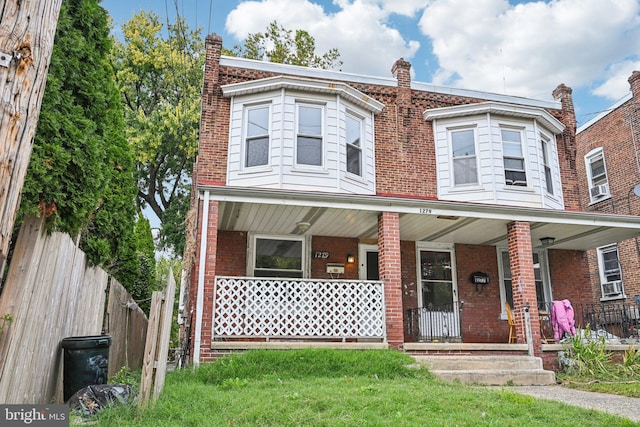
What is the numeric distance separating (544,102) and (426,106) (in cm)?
371

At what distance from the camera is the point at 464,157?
12172 millimetres

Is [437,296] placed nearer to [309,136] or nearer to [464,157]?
[464,157]

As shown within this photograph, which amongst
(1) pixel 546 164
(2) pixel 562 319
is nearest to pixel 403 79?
(1) pixel 546 164

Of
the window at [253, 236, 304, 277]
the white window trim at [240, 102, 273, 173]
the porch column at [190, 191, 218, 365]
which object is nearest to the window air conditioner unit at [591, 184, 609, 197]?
the window at [253, 236, 304, 277]

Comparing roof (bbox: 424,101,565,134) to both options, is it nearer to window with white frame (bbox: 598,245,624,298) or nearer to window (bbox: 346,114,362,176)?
window (bbox: 346,114,362,176)

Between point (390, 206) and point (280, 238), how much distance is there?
3.24 m

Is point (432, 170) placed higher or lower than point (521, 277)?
higher

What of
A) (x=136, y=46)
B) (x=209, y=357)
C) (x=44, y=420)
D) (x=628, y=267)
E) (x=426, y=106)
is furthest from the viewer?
(x=136, y=46)

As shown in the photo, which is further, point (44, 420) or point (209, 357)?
point (209, 357)

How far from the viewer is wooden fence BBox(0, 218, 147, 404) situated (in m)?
3.58

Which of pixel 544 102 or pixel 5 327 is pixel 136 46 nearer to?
pixel 544 102

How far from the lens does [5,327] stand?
3.46m

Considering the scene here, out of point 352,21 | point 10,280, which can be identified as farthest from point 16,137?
point 352,21

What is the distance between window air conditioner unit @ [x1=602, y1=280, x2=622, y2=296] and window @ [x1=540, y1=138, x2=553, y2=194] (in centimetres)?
625
